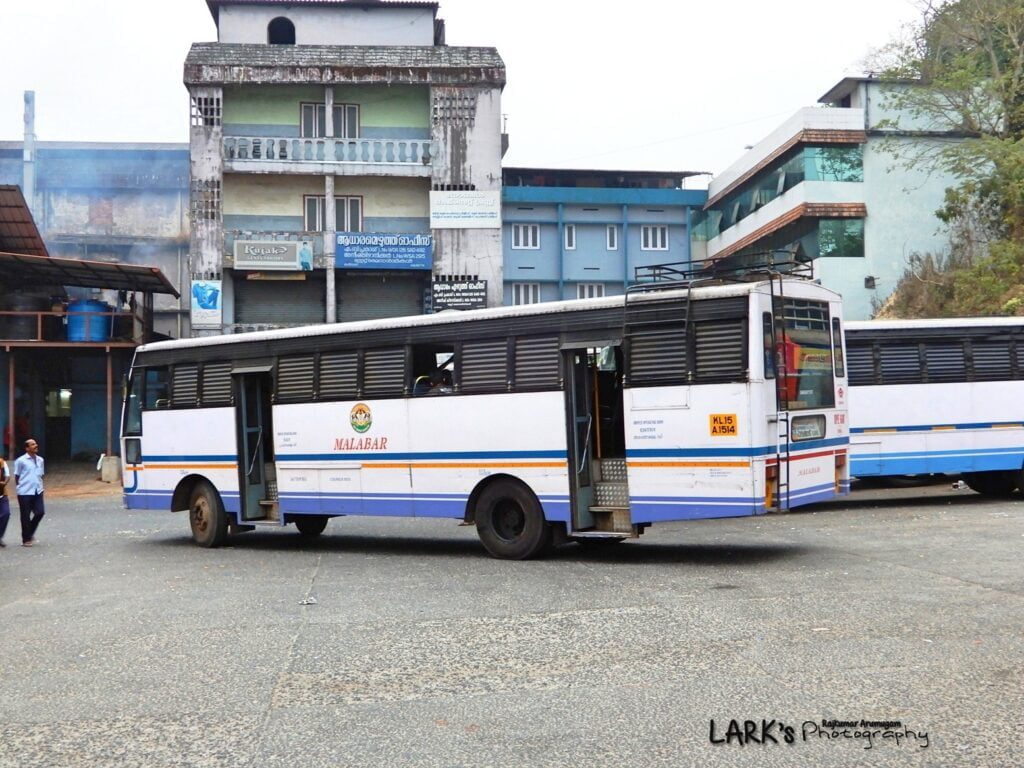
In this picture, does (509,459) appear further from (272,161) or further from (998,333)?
(272,161)

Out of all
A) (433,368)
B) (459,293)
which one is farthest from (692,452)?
(459,293)

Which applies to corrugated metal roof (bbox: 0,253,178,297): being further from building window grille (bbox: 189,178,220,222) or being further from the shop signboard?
the shop signboard

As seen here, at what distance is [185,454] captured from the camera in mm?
17000

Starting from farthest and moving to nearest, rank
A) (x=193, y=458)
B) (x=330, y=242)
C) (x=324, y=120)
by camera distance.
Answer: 1. (x=324, y=120)
2. (x=330, y=242)
3. (x=193, y=458)

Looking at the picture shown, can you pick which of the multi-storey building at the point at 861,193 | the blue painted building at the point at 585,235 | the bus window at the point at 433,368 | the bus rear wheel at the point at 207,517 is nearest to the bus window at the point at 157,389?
the bus rear wheel at the point at 207,517

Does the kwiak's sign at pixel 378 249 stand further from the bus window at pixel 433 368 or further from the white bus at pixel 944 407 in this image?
the bus window at pixel 433 368

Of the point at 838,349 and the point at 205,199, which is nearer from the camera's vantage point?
the point at 838,349

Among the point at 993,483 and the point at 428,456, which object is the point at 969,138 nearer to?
the point at 993,483

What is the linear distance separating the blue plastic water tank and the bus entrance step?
77.1 ft

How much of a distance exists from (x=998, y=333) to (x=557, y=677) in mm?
14899

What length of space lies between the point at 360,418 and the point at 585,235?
34443mm

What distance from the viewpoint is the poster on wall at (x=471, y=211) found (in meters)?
38.0

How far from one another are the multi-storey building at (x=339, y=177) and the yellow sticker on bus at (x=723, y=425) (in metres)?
26.9

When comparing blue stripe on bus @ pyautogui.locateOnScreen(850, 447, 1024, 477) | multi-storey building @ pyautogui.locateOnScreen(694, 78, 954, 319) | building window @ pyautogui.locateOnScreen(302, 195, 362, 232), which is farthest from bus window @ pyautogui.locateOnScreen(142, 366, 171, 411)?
multi-storey building @ pyautogui.locateOnScreen(694, 78, 954, 319)
